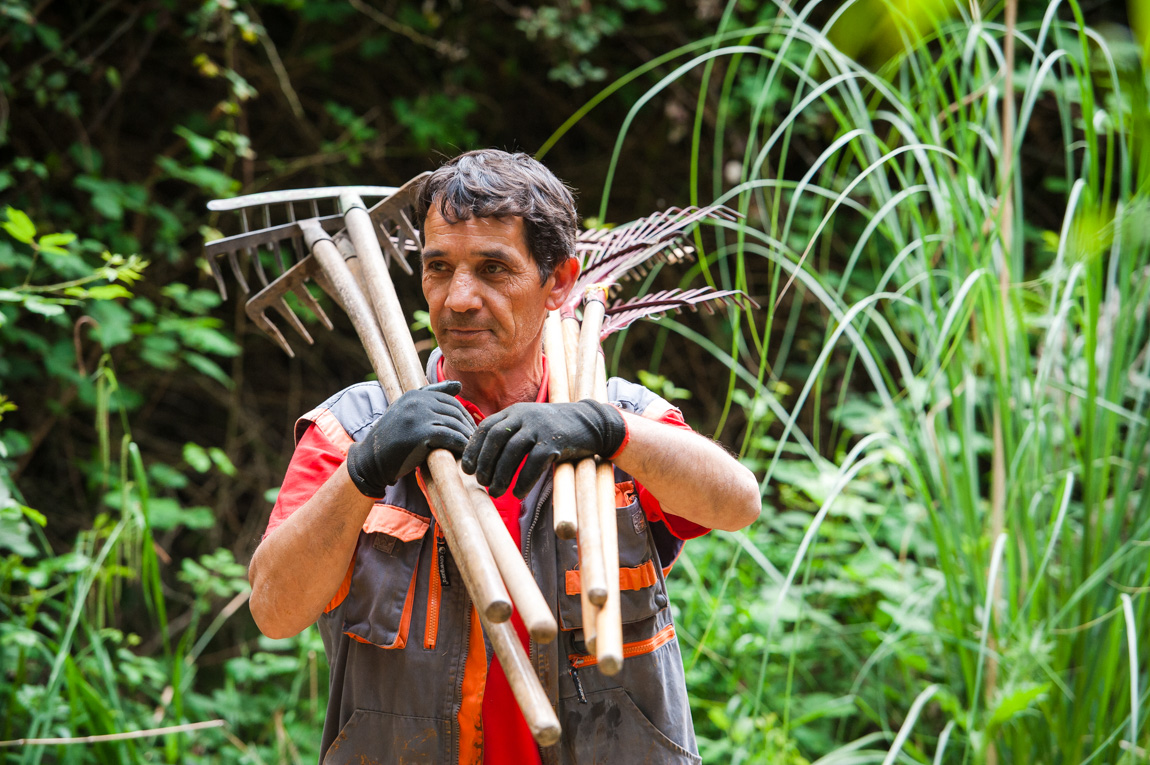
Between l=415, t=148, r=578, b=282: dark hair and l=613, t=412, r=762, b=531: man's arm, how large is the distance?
1.00 feet

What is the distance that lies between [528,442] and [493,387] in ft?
1.08

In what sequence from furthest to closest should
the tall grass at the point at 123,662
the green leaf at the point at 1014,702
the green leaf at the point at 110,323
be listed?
the green leaf at the point at 110,323
the tall grass at the point at 123,662
the green leaf at the point at 1014,702

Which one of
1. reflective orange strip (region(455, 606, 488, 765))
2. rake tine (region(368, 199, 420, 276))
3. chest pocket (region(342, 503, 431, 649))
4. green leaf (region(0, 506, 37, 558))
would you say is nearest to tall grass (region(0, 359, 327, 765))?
green leaf (region(0, 506, 37, 558))

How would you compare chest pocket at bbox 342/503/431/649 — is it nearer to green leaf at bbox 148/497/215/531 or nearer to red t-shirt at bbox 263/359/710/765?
red t-shirt at bbox 263/359/710/765

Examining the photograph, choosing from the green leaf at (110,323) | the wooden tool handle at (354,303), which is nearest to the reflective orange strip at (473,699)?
the wooden tool handle at (354,303)

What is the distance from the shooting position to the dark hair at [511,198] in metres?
1.21

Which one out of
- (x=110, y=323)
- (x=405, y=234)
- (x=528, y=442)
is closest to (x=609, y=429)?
(x=528, y=442)

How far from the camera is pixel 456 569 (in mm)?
1208

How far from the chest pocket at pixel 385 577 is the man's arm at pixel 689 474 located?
1.05ft

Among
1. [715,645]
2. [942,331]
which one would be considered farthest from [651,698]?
[715,645]

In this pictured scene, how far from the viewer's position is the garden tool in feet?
2.97

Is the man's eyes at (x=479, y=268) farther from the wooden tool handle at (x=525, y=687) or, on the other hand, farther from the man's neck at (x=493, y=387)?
the wooden tool handle at (x=525, y=687)

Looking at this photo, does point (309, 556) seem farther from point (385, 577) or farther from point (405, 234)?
point (405, 234)

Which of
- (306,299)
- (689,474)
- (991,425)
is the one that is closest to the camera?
(689,474)
